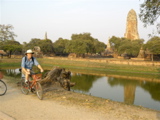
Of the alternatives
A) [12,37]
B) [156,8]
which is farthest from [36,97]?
[12,37]

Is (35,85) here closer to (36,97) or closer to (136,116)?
(36,97)

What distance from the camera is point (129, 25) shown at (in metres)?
75.1

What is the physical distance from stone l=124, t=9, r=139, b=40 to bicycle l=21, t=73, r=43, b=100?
7137cm

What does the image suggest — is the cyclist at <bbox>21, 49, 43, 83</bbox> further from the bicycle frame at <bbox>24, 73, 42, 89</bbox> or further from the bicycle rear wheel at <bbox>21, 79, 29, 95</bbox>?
the bicycle rear wheel at <bbox>21, 79, 29, 95</bbox>

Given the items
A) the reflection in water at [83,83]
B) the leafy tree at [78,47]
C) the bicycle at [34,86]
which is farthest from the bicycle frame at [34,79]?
the leafy tree at [78,47]

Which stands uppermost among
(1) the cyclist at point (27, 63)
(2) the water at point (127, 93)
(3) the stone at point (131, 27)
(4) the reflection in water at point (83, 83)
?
(3) the stone at point (131, 27)

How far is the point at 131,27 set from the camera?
243 ft

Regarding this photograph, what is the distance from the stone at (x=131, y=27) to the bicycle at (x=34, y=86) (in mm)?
71371

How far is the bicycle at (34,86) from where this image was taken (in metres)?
6.04

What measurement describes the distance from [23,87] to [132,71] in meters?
24.4

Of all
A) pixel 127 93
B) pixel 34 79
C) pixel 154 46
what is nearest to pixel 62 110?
pixel 34 79

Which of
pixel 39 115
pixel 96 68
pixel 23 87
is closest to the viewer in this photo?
pixel 39 115

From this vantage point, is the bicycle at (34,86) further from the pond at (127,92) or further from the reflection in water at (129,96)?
the reflection in water at (129,96)

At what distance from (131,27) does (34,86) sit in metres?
74.5
